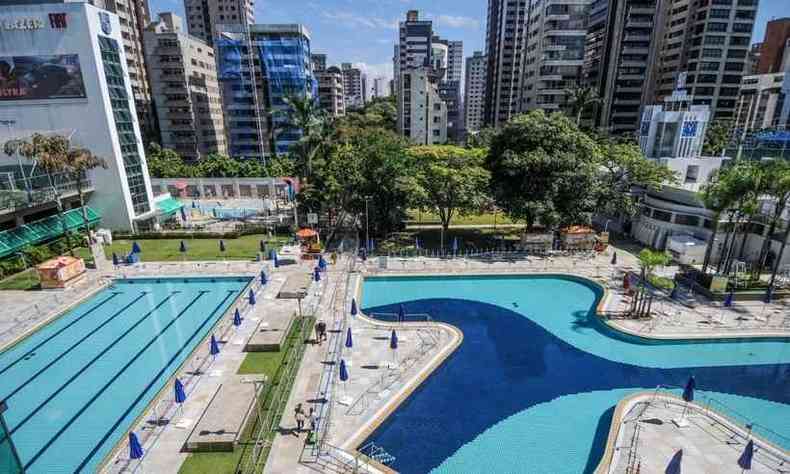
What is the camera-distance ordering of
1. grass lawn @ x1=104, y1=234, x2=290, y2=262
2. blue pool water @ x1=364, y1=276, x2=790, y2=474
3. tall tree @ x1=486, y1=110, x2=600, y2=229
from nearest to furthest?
blue pool water @ x1=364, y1=276, x2=790, y2=474 < tall tree @ x1=486, y1=110, x2=600, y2=229 < grass lawn @ x1=104, y1=234, x2=290, y2=262

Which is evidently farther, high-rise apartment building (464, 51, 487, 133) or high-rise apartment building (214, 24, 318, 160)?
high-rise apartment building (464, 51, 487, 133)

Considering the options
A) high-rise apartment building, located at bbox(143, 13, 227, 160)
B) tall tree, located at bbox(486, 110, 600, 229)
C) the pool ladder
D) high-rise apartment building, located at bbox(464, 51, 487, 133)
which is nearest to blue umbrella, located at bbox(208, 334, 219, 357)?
the pool ladder

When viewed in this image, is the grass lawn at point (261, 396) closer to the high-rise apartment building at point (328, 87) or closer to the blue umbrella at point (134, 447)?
the blue umbrella at point (134, 447)

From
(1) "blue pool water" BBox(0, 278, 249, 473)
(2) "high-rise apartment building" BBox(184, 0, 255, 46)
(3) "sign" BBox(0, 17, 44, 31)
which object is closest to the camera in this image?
(1) "blue pool water" BBox(0, 278, 249, 473)

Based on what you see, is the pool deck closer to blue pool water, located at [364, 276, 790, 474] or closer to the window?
blue pool water, located at [364, 276, 790, 474]

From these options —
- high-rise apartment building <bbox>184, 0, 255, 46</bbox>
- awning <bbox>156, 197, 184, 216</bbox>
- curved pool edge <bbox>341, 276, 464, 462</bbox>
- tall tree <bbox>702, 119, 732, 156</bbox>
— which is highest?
high-rise apartment building <bbox>184, 0, 255, 46</bbox>

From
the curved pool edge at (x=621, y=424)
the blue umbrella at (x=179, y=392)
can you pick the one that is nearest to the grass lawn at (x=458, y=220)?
the curved pool edge at (x=621, y=424)

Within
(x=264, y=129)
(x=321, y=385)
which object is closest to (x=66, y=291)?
(x=321, y=385)
